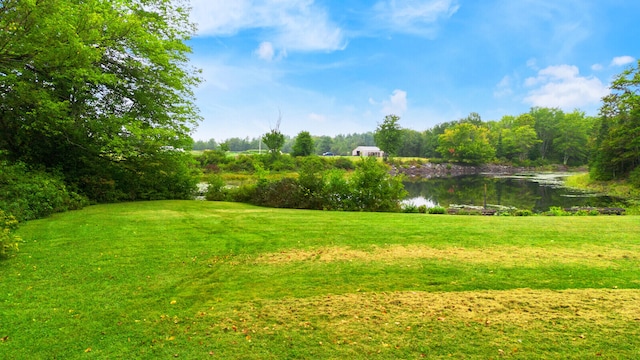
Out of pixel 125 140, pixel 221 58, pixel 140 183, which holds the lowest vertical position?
pixel 140 183

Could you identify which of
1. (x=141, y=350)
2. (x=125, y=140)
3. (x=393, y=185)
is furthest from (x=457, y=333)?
(x=125, y=140)

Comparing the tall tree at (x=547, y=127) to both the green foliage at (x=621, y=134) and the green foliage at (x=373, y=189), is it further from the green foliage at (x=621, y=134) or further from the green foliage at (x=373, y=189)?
the green foliage at (x=373, y=189)

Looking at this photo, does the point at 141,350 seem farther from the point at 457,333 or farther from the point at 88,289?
the point at 457,333

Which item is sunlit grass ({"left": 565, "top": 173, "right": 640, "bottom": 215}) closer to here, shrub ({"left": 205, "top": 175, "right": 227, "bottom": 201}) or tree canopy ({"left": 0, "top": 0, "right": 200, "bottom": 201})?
shrub ({"left": 205, "top": 175, "right": 227, "bottom": 201})

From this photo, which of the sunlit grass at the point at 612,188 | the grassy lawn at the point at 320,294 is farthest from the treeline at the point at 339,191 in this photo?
the sunlit grass at the point at 612,188

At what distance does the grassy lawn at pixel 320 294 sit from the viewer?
133 inches

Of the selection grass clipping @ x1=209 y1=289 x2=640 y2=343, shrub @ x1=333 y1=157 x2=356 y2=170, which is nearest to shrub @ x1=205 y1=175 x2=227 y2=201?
grass clipping @ x1=209 y1=289 x2=640 y2=343

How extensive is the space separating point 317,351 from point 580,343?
2.61 m

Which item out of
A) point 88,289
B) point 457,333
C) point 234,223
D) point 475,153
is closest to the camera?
point 457,333

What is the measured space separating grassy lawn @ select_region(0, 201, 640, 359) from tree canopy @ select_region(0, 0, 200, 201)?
195 inches

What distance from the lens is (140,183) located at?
1509 centimetres

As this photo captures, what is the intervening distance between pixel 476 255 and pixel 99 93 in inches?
600

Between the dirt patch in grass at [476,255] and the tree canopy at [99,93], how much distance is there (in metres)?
8.30

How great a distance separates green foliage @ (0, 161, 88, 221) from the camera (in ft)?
29.4
